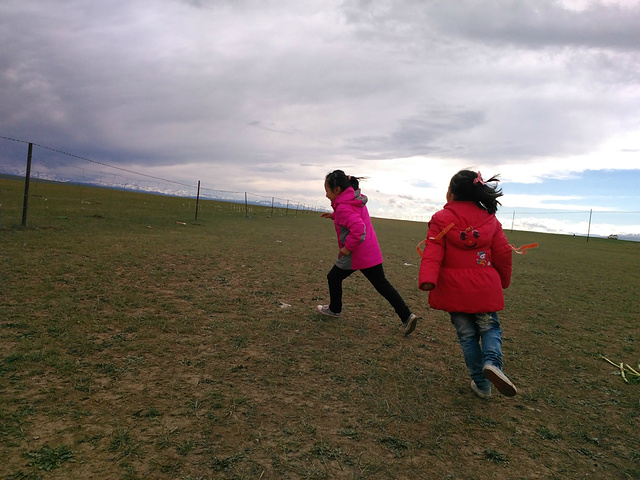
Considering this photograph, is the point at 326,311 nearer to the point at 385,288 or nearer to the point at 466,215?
the point at 385,288

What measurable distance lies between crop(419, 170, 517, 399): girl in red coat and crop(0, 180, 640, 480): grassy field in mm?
502

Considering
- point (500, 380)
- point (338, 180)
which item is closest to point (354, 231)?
point (338, 180)

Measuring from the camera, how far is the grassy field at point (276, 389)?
2197 mm

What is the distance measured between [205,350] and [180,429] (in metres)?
1.31

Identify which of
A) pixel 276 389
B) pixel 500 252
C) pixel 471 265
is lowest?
pixel 276 389

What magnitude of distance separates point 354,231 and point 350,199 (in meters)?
0.39

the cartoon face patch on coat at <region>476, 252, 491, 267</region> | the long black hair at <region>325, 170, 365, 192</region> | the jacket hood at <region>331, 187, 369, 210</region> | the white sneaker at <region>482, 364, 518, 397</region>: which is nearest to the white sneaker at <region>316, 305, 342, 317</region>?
the jacket hood at <region>331, 187, 369, 210</region>

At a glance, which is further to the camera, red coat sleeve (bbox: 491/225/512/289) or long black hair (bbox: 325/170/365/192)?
long black hair (bbox: 325/170/365/192)

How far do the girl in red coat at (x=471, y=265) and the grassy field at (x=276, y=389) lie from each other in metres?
0.50

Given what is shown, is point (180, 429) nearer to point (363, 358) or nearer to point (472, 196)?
point (363, 358)

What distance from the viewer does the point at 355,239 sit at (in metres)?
4.36

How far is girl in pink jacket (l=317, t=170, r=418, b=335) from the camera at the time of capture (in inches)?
173

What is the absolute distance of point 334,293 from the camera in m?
5.00

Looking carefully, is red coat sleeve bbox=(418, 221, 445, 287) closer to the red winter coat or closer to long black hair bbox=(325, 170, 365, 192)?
the red winter coat
